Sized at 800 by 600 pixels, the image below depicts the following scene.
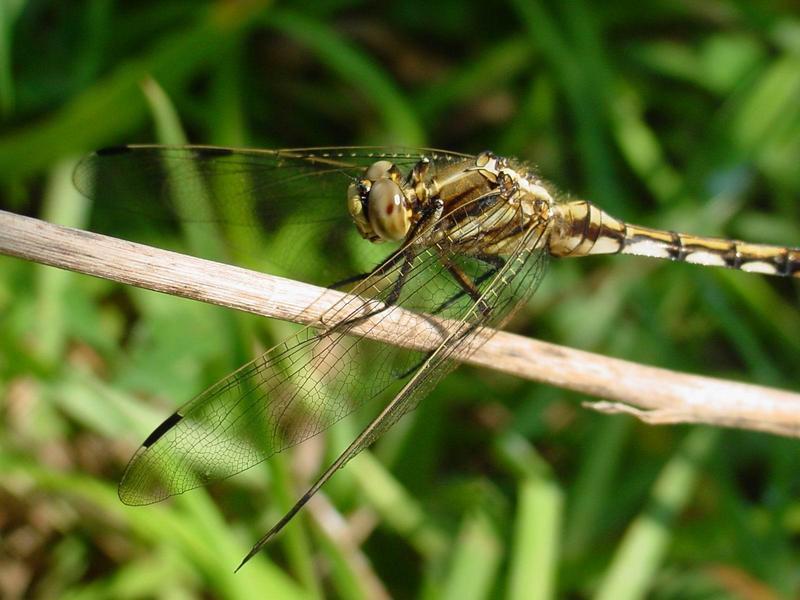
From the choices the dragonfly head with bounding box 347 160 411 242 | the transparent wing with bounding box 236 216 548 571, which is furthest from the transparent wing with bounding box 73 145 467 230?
the transparent wing with bounding box 236 216 548 571

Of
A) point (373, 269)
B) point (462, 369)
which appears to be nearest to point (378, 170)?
point (373, 269)

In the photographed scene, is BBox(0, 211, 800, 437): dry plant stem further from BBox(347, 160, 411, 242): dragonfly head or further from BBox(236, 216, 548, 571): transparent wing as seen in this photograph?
BBox(347, 160, 411, 242): dragonfly head

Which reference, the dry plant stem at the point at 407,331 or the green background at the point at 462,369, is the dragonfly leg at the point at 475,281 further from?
the green background at the point at 462,369

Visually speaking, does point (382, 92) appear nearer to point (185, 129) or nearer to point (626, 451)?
point (185, 129)

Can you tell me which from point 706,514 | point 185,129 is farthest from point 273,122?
point 706,514

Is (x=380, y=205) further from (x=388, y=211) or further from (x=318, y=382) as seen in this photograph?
(x=318, y=382)

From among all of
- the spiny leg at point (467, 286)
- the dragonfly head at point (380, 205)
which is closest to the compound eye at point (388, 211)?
the dragonfly head at point (380, 205)
